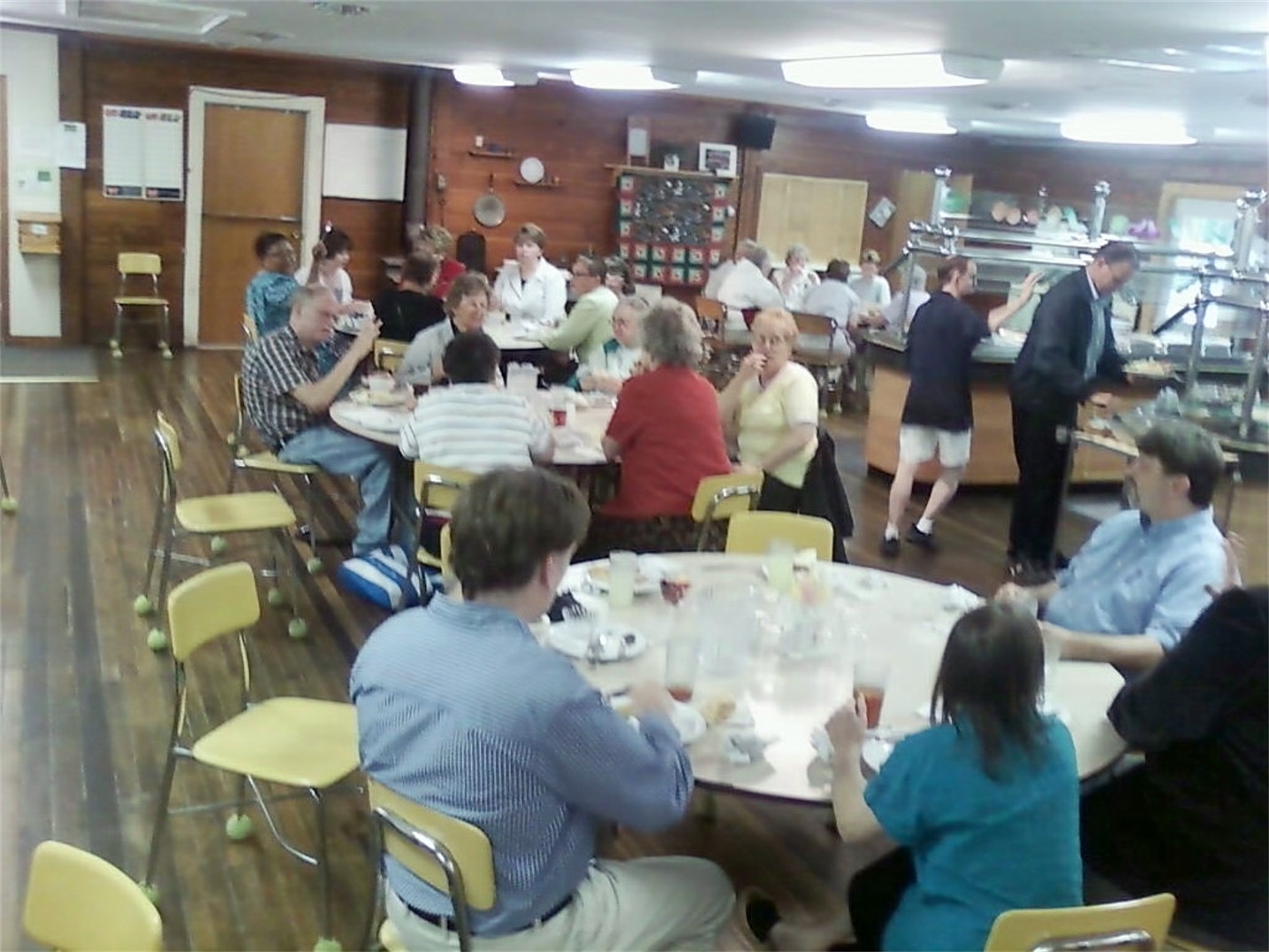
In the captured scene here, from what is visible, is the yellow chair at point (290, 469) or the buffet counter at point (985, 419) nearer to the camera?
the yellow chair at point (290, 469)

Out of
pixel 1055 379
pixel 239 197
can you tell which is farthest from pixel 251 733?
pixel 239 197

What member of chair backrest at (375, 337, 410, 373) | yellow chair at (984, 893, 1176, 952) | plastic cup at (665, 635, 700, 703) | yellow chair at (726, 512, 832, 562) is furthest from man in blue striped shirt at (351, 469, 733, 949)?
chair backrest at (375, 337, 410, 373)

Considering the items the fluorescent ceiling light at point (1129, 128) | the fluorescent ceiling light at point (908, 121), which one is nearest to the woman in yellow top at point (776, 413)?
the fluorescent ceiling light at point (1129, 128)

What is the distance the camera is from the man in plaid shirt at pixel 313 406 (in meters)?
4.74

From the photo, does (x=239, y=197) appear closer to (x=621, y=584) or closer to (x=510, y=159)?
(x=510, y=159)

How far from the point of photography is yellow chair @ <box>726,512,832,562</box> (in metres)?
3.56

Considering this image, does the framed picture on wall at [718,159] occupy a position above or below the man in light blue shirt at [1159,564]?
above

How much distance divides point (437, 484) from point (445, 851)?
2.17 m

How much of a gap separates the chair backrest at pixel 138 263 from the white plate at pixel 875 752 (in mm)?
8708

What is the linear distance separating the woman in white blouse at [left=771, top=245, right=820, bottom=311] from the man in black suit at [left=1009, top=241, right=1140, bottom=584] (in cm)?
446

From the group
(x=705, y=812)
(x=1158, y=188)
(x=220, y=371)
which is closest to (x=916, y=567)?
(x=705, y=812)

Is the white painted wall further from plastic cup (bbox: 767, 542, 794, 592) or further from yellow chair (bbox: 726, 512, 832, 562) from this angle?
plastic cup (bbox: 767, 542, 794, 592)

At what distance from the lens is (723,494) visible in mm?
3975

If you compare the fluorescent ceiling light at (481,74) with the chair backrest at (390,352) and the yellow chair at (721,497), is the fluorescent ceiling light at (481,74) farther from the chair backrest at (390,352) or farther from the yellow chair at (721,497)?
the yellow chair at (721,497)
